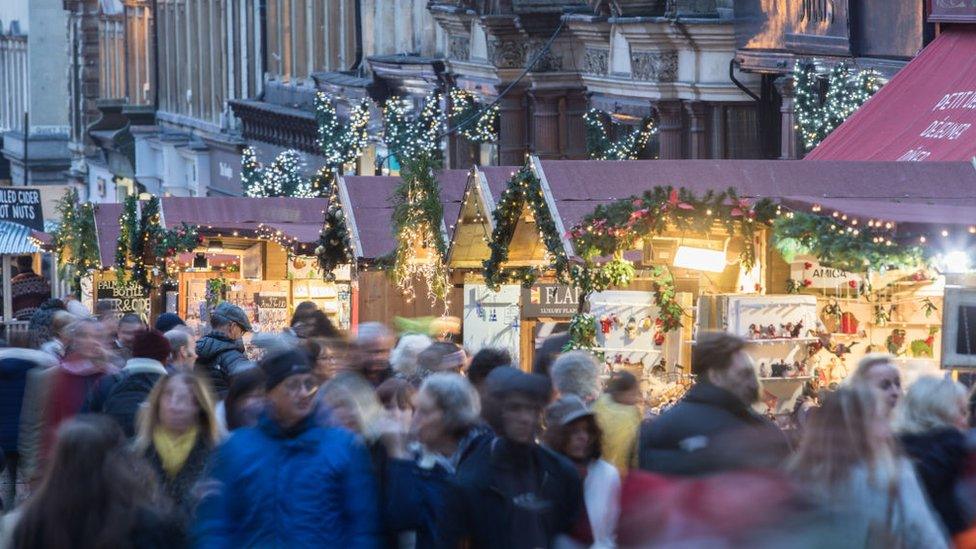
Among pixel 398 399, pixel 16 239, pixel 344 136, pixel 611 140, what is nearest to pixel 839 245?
pixel 398 399

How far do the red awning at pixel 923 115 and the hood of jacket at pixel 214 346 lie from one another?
6.08m

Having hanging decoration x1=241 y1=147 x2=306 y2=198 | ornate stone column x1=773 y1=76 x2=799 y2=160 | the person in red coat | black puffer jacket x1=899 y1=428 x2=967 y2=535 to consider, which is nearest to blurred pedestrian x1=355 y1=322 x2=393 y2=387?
the person in red coat

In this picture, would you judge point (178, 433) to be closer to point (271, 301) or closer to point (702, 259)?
point (702, 259)

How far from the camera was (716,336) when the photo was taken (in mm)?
8938

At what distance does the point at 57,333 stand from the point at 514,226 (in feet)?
12.4

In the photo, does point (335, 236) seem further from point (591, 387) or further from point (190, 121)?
point (190, 121)

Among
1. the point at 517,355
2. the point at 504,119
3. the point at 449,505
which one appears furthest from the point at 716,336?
the point at 504,119

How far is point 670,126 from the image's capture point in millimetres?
26062

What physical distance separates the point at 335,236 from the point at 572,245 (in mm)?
6674

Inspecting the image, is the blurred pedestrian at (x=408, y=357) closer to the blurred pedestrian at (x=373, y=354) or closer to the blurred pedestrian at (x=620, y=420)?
the blurred pedestrian at (x=373, y=354)

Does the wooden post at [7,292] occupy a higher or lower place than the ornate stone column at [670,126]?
lower

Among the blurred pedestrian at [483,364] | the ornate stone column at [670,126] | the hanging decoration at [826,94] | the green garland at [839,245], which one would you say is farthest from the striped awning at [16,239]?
the blurred pedestrian at [483,364]

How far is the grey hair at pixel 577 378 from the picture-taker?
34.9 ft

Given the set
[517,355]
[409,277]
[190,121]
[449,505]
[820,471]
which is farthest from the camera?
[190,121]
